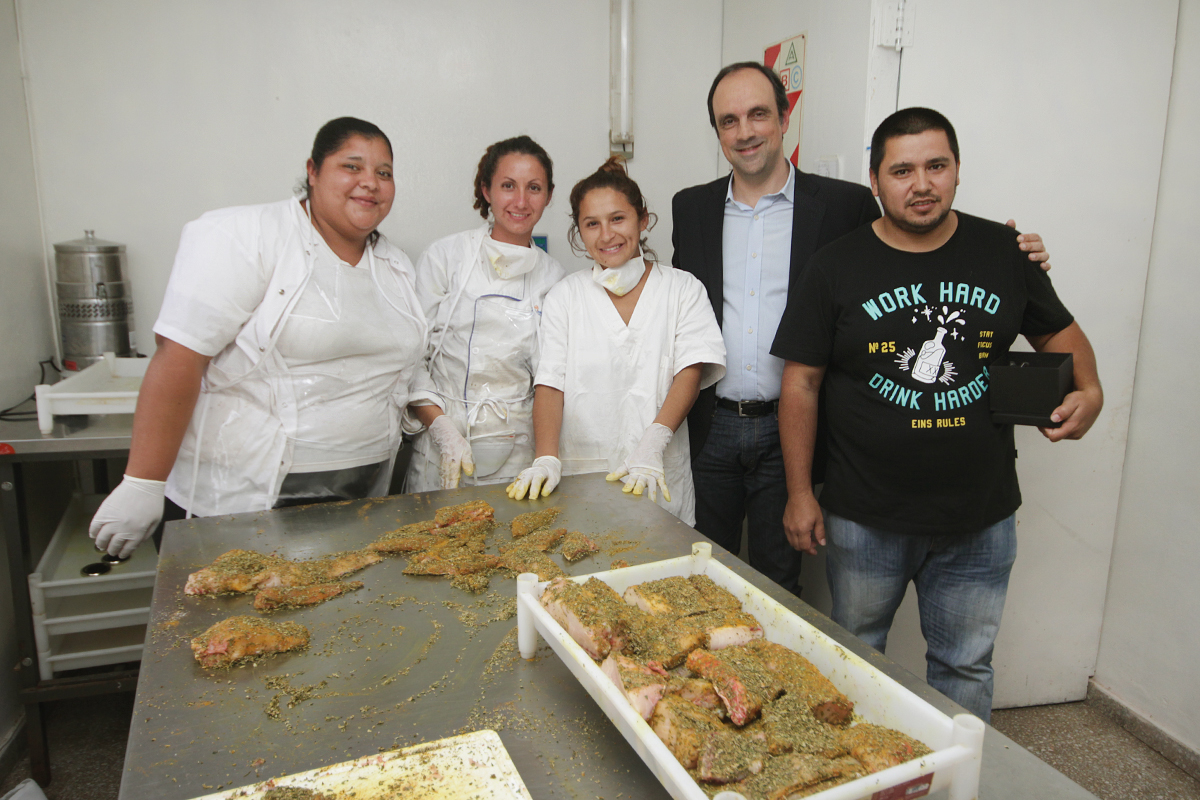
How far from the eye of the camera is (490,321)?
2375 millimetres

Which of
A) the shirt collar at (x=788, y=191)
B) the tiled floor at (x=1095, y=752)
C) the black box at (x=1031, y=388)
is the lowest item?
the tiled floor at (x=1095, y=752)

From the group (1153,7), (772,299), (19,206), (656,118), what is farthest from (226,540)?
(1153,7)

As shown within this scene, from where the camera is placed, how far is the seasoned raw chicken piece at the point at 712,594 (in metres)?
1.19

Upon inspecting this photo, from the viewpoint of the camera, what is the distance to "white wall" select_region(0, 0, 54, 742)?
2.39m

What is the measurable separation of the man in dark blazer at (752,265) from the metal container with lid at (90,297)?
2093mm

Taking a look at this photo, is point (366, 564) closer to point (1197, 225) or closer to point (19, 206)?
point (19, 206)

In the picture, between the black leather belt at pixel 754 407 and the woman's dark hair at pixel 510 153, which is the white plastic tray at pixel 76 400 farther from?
the black leather belt at pixel 754 407

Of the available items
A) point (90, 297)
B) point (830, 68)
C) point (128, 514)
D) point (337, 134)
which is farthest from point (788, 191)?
point (90, 297)

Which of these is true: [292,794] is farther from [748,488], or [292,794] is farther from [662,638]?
[748,488]

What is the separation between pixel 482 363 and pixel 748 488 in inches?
37.5

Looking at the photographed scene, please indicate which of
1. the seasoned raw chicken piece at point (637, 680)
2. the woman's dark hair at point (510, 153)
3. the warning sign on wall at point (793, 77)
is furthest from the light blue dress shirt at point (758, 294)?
the seasoned raw chicken piece at point (637, 680)

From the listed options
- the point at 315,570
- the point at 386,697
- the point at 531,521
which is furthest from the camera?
the point at 531,521

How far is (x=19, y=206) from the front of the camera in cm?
260

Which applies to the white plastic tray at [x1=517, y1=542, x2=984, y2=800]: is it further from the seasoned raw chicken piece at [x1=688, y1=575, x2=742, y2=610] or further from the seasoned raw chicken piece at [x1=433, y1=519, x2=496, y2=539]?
the seasoned raw chicken piece at [x1=433, y1=519, x2=496, y2=539]
